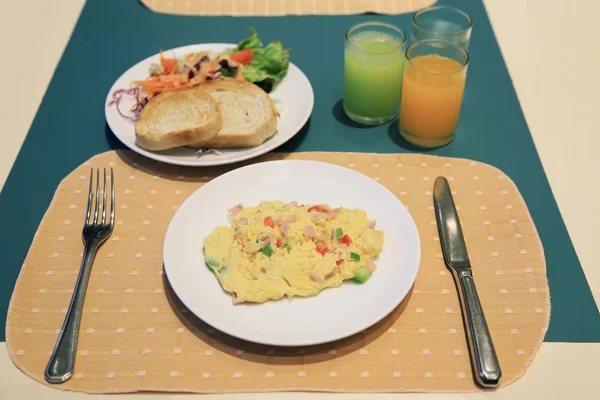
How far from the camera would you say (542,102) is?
7.17 feet

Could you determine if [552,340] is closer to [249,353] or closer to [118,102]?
[249,353]

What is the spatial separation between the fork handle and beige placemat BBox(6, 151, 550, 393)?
0.02 metres

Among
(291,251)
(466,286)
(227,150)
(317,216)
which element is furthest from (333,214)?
(227,150)

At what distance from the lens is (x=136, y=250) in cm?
160

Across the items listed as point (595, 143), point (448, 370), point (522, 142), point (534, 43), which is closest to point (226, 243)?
point (448, 370)

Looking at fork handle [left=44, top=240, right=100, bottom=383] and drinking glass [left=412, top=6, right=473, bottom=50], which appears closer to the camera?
fork handle [left=44, top=240, right=100, bottom=383]

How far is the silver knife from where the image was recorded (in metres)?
1.27

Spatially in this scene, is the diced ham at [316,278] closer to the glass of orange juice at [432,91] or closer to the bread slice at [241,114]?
the bread slice at [241,114]

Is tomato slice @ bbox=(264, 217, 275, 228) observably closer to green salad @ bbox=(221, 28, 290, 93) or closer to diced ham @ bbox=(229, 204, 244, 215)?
diced ham @ bbox=(229, 204, 244, 215)

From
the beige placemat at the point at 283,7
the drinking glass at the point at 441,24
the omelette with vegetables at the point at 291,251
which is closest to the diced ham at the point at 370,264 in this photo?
the omelette with vegetables at the point at 291,251

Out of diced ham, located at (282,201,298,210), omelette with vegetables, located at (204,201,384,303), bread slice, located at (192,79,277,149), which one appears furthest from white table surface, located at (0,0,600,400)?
bread slice, located at (192,79,277,149)

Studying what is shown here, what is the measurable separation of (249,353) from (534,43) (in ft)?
6.69

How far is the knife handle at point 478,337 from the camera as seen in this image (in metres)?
1.26

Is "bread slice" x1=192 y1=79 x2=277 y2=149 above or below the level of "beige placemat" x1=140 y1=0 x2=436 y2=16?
above
